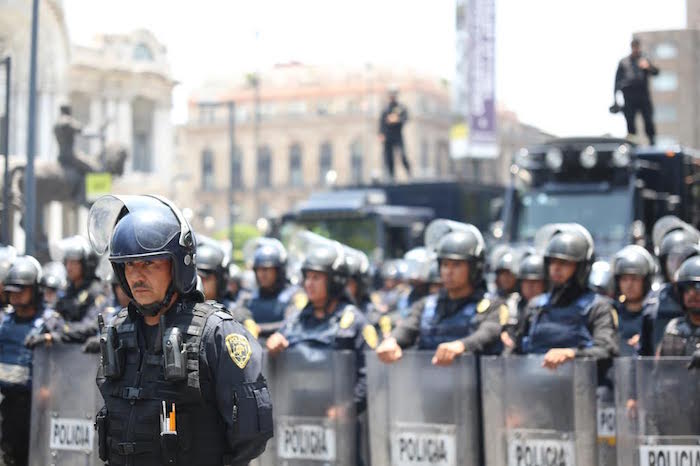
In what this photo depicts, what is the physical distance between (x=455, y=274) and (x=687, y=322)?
1.35 m

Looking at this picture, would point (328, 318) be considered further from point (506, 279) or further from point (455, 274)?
point (506, 279)

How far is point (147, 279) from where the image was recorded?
4.61 metres

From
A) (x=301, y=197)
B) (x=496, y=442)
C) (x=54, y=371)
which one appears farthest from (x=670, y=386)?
(x=301, y=197)

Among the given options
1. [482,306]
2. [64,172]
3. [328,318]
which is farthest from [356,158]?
[482,306]

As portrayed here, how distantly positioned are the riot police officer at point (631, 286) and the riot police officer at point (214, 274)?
257cm

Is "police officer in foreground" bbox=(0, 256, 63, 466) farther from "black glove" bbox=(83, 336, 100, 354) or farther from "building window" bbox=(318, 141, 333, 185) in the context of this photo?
"building window" bbox=(318, 141, 333, 185)

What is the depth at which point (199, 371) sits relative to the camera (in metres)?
4.51

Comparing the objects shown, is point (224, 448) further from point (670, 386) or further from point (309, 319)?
point (309, 319)

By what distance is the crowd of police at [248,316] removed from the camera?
14.9 ft

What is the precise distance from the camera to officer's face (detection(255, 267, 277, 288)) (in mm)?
10508

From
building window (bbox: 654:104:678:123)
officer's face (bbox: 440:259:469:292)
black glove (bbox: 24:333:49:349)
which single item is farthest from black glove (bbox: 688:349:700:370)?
building window (bbox: 654:104:678:123)

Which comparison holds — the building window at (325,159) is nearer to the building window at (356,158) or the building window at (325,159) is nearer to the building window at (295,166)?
the building window at (295,166)

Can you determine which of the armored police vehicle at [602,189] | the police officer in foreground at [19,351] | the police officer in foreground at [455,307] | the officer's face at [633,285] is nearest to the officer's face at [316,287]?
the police officer in foreground at [455,307]

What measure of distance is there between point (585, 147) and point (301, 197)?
266 ft
